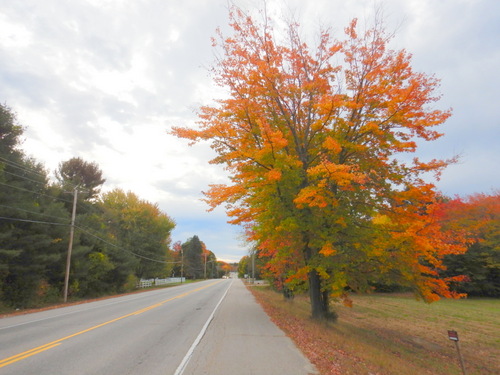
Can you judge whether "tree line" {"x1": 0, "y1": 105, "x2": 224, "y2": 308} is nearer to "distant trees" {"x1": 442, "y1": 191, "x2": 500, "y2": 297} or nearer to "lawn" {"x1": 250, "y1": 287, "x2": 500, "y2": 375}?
"lawn" {"x1": 250, "y1": 287, "x2": 500, "y2": 375}

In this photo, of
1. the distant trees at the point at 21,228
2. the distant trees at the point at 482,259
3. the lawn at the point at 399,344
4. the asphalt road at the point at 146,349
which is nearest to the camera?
the asphalt road at the point at 146,349

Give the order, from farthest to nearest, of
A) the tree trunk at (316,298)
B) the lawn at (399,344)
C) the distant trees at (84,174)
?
the distant trees at (84,174) → the tree trunk at (316,298) → the lawn at (399,344)

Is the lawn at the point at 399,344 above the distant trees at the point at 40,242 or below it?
below

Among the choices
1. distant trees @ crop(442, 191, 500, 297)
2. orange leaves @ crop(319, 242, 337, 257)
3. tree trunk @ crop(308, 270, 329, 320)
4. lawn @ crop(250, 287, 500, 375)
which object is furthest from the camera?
distant trees @ crop(442, 191, 500, 297)

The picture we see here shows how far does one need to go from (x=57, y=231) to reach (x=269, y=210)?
63.2ft

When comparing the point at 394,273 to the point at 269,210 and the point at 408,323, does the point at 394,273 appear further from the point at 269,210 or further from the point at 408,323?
the point at 408,323

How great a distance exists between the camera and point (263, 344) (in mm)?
8594

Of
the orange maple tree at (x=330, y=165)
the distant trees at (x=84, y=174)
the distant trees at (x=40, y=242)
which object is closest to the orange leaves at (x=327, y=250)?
the orange maple tree at (x=330, y=165)

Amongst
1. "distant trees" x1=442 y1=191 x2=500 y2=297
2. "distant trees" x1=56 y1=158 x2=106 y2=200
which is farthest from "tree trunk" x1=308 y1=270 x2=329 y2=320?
"distant trees" x1=56 y1=158 x2=106 y2=200

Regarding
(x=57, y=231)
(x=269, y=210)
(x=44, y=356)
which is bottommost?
(x=44, y=356)

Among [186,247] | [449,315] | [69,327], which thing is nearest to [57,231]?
[69,327]

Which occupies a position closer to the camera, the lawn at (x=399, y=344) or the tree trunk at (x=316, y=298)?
the lawn at (x=399, y=344)

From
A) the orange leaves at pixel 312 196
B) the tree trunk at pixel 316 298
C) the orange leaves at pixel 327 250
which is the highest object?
the orange leaves at pixel 312 196

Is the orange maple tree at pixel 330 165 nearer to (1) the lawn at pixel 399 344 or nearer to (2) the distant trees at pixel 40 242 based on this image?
(1) the lawn at pixel 399 344
